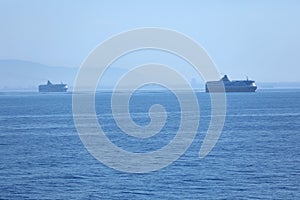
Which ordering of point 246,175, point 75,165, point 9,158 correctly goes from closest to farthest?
point 246,175
point 75,165
point 9,158

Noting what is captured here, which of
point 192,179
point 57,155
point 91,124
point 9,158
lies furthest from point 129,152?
point 91,124

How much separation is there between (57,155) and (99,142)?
9.32 meters

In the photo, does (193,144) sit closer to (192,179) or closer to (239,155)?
(239,155)

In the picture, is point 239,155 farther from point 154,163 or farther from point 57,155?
point 57,155

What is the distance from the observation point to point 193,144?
202 feet

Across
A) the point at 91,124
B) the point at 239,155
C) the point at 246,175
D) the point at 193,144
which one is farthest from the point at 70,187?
the point at 91,124

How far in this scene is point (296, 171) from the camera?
45094 mm

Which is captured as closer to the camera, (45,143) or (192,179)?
(192,179)

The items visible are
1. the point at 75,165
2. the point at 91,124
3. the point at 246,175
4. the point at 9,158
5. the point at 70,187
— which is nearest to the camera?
the point at 70,187

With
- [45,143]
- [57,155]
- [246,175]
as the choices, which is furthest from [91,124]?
[246,175]

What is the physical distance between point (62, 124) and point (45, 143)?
90.9 ft

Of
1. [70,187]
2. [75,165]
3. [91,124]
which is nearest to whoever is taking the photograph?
[70,187]

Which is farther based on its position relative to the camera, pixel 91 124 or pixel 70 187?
pixel 91 124

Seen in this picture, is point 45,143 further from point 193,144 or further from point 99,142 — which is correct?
point 193,144
